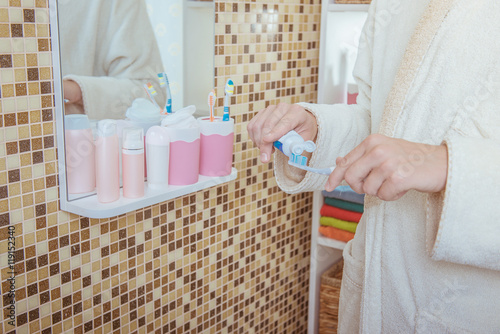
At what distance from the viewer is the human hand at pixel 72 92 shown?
3.65 feet

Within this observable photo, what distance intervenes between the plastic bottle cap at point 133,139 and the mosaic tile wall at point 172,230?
14 centimetres

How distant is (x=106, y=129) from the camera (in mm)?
1146

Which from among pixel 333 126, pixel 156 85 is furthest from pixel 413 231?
pixel 156 85

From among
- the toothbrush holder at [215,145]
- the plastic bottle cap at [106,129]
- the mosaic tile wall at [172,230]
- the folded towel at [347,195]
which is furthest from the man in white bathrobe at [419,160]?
the folded towel at [347,195]

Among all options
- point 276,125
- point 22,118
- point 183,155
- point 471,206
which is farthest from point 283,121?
point 22,118

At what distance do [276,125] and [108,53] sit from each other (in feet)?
1.35

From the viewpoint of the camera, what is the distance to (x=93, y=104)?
1.18m

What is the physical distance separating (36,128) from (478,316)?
0.89 m

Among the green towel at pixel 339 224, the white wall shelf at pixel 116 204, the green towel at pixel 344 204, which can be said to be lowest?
the green towel at pixel 339 224

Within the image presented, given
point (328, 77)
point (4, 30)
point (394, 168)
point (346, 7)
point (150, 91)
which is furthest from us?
point (328, 77)

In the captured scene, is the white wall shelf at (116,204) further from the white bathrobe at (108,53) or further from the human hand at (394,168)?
the human hand at (394,168)

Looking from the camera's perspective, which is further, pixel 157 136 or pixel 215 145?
pixel 215 145

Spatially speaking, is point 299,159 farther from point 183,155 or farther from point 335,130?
point 183,155

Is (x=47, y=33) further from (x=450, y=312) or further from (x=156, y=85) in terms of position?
(x=450, y=312)
